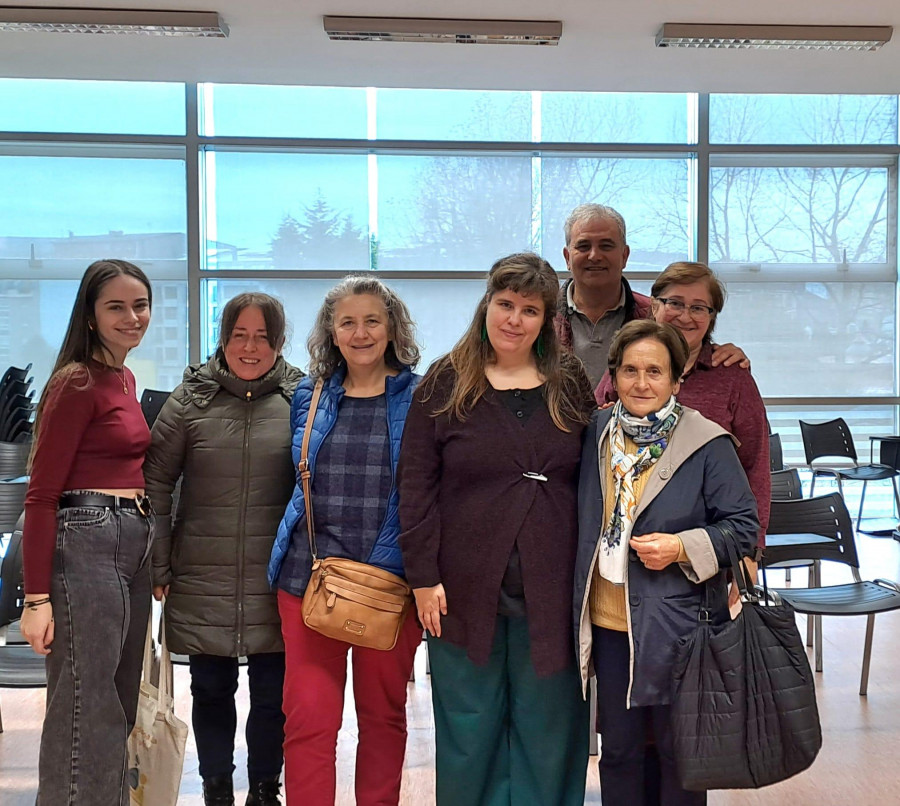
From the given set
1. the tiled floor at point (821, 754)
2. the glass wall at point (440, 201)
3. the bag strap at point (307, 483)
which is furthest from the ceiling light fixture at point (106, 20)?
the bag strap at point (307, 483)

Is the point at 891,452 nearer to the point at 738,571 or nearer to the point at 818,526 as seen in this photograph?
the point at 818,526

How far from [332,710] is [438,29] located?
441 centimetres

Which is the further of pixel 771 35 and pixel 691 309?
pixel 771 35

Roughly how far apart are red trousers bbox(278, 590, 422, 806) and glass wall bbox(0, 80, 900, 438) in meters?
5.36

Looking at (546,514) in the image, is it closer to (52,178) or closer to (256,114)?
(256,114)

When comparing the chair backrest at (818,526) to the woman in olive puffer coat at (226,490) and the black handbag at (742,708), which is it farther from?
the woman in olive puffer coat at (226,490)

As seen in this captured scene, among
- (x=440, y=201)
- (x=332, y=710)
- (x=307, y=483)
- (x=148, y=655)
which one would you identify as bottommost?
(x=332, y=710)

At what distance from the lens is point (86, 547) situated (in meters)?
2.14

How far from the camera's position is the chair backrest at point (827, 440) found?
7.34 metres

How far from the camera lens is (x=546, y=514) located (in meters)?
2.10

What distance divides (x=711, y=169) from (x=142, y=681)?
7.07 m

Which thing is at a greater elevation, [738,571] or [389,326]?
[389,326]

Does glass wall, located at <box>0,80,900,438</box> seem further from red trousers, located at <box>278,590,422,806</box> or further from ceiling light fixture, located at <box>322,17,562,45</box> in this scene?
red trousers, located at <box>278,590,422,806</box>

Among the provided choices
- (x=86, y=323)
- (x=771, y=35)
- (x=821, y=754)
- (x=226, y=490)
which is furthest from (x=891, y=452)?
(x=86, y=323)
